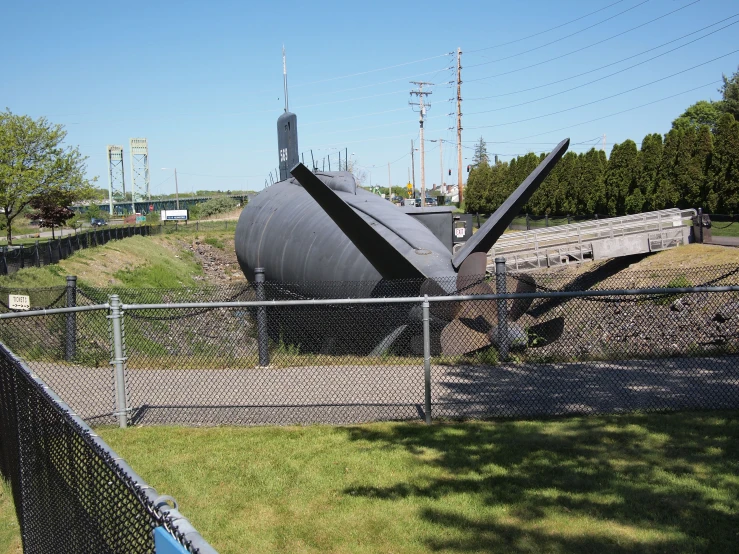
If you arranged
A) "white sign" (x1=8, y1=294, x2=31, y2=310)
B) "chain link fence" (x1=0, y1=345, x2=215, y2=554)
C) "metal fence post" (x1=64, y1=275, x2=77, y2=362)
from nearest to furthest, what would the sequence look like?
1. "chain link fence" (x1=0, y1=345, x2=215, y2=554)
2. "white sign" (x1=8, y1=294, x2=31, y2=310)
3. "metal fence post" (x1=64, y1=275, x2=77, y2=362)

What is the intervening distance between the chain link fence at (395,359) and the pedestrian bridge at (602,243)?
31.6ft

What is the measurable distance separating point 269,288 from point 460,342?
482cm

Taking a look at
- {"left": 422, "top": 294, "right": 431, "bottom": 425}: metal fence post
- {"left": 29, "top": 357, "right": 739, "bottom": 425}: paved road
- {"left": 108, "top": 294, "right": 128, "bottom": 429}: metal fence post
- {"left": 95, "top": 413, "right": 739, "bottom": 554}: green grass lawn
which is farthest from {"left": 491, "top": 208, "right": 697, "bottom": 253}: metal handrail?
{"left": 108, "top": 294, "right": 128, "bottom": 429}: metal fence post

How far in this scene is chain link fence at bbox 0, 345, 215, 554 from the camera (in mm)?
2289

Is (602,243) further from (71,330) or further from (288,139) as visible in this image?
(71,330)

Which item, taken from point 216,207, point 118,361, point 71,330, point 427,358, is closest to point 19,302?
point 71,330

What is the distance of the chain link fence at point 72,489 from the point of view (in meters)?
2.29

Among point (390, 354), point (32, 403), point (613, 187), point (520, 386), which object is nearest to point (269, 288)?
point (390, 354)

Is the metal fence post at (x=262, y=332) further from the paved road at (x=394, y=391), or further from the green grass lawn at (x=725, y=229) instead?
the green grass lawn at (x=725, y=229)

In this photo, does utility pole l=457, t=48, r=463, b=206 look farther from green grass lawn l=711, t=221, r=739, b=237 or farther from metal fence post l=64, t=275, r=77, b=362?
metal fence post l=64, t=275, r=77, b=362

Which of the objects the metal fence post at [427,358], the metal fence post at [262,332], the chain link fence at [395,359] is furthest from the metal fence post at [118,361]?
the metal fence post at [427,358]

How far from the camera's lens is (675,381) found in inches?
335

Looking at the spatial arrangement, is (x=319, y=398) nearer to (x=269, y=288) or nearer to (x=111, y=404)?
(x=111, y=404)

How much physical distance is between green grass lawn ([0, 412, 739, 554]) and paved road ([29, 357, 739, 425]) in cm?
42
